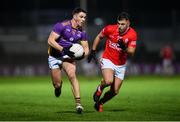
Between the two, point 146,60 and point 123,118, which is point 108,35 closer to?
point 123,118

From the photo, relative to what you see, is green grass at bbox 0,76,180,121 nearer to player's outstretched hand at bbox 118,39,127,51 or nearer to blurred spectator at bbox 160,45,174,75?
player's outstretched hand at bbox 118,39,127,51

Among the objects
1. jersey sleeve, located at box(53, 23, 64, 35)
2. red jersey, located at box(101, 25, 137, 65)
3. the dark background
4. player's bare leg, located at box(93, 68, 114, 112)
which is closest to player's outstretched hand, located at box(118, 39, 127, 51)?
red jersey, located at box(101, 25, 137, 65)

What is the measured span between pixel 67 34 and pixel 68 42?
0.85 feet

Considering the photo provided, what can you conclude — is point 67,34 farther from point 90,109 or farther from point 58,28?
point 90,109

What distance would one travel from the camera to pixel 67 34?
1446 cm

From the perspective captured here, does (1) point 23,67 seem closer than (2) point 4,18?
Yes

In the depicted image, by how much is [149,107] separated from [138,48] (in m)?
26.8

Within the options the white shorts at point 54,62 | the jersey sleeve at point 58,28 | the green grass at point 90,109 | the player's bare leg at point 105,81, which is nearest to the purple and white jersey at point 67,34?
the jersey sleeve at point 58,28

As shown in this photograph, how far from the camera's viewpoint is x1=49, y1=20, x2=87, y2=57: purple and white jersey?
14.3 meters

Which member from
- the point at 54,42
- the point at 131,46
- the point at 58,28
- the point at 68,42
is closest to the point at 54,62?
Result: the point at 68,42

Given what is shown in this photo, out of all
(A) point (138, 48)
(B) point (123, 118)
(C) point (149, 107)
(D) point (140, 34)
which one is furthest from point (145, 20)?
(B) point (123, 118)

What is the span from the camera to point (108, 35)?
1509 centimetres

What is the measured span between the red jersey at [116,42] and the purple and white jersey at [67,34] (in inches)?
30.0

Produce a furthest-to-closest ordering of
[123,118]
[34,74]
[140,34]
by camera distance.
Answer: [140,34] → [34,74] → [123,118]
